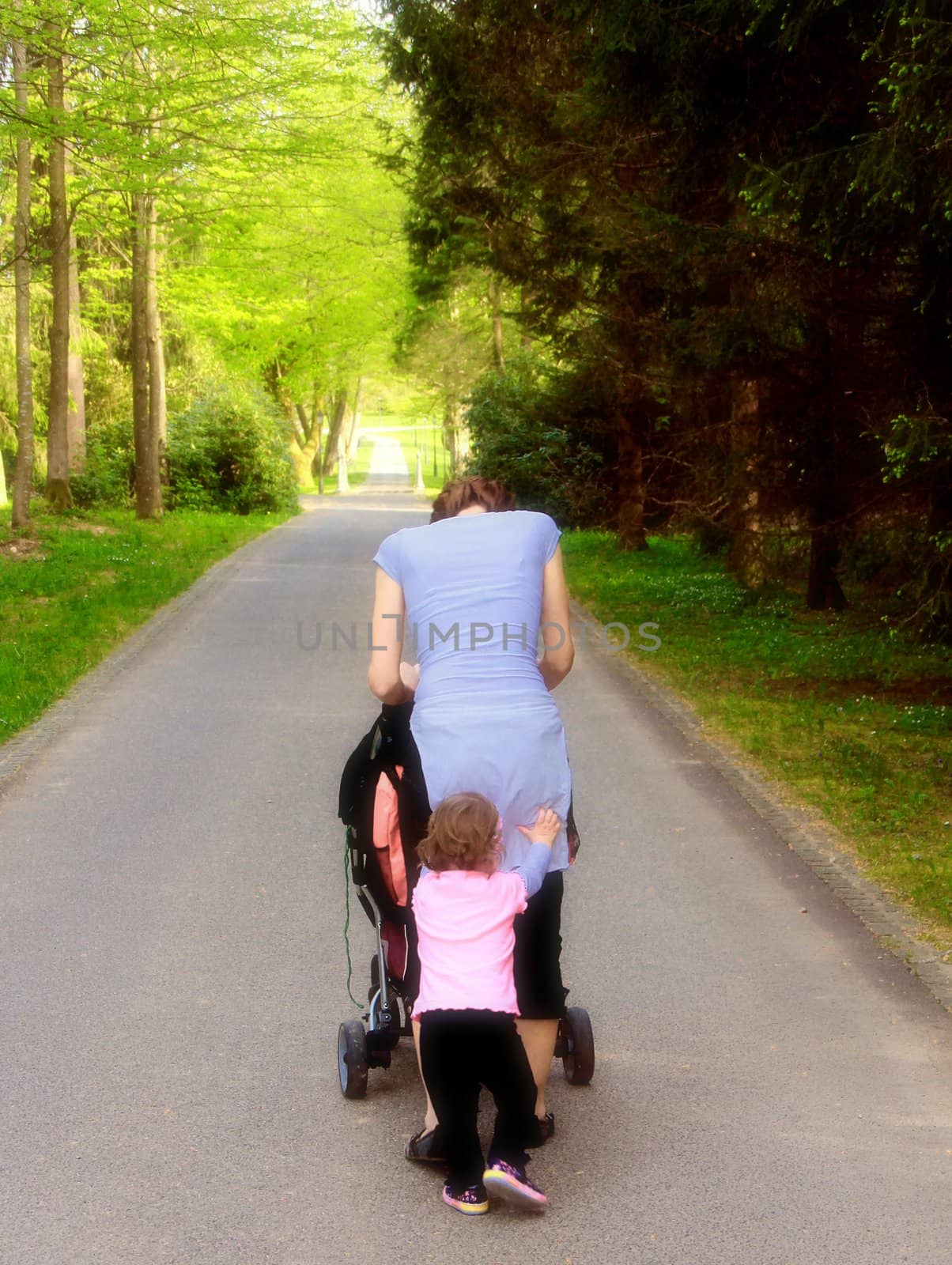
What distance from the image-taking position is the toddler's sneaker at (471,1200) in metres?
3.62

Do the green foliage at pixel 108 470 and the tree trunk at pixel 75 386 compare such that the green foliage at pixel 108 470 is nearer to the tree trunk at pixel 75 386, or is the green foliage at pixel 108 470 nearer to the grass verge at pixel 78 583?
the tree trunk at pixel 75 386

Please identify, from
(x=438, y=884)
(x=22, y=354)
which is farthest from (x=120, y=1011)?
(x=22, y=354)

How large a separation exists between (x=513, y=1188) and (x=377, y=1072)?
3.81 feet

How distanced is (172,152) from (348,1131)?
1800 cm

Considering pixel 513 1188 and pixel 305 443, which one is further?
pixel 305 443

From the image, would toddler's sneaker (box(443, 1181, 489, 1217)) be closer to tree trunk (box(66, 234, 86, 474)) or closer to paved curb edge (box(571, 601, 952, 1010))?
paved curb edge (box(571, 601, 952, 1010))

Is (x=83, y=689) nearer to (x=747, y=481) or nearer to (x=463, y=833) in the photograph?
(x=747, y=481)

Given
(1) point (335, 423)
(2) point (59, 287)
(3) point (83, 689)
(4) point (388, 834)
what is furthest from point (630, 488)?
(1) point (335, 423)

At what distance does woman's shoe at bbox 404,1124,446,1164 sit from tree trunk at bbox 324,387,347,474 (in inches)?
2133

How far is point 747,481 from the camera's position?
13.0 m

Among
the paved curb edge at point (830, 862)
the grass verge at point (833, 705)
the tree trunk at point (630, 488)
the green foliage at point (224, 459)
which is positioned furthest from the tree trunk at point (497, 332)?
the paved curb edge at point (830, 862)

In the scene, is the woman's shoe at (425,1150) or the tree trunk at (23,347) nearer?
the woman's shoe at (425,1150)

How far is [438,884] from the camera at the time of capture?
3.69 meters

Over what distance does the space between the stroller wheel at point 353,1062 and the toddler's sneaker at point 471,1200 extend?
0.71 m
